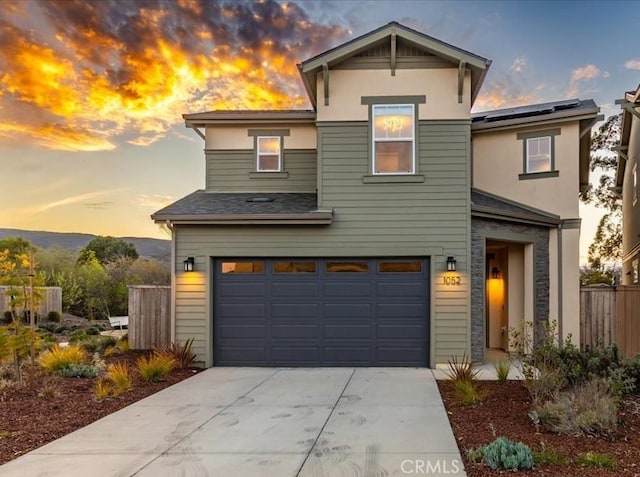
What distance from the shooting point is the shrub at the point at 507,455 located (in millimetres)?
4602

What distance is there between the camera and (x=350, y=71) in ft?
35.2

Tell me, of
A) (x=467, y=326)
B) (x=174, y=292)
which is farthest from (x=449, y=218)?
(x=174, y=292)

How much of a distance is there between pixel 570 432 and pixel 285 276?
6.39 meters

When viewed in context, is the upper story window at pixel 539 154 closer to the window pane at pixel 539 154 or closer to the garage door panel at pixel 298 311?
the window pane at pixel 539 154

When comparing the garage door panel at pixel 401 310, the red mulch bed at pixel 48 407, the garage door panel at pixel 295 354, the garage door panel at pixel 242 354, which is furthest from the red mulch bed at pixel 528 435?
the red mulch bed at pixel 48 407

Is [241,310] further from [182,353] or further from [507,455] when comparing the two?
[507,455]

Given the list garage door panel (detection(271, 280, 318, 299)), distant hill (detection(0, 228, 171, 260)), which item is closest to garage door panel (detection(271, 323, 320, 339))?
garage door panel (detection(271, 280, 318, 299))

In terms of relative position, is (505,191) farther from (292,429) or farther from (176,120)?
(176,120)

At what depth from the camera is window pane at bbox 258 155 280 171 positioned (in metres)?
12.4

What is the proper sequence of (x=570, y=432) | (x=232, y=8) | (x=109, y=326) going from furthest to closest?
(x=109, y=326), (x=232, y=8), (x=570, y=432)

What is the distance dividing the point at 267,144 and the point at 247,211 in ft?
8.50

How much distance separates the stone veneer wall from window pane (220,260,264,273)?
452cm

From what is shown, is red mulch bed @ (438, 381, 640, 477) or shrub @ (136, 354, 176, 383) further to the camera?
shrub @ (136, 354, 176, 383)

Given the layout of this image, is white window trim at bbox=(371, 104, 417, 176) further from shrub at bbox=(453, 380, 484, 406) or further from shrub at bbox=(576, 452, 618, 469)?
shrub at bbox=(576, 452, 618, 469)
